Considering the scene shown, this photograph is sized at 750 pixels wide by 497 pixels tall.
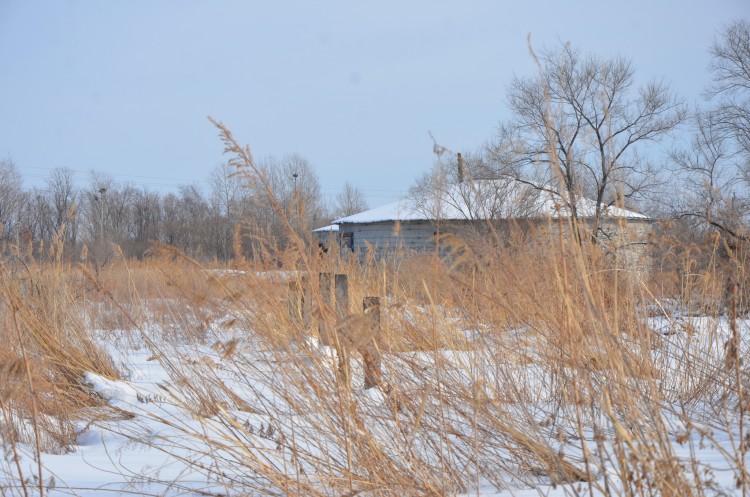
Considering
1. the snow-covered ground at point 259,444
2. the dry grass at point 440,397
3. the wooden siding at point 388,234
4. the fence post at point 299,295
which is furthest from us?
the wooden siding at point 388,234

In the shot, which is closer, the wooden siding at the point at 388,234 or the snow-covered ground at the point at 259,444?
the snow-covered ground at the point at 259,444

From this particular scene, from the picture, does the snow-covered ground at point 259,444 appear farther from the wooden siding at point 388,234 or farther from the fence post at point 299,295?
the wooden siding at point 388,234

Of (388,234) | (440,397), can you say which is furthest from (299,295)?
(388,234)

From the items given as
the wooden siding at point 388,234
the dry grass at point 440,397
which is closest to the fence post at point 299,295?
the dry grass at point 440,397

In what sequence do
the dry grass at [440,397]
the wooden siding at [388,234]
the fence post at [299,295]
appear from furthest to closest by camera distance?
the wooden siding at [388,234], the fence post at [299,295], the dry grass at [440,397]

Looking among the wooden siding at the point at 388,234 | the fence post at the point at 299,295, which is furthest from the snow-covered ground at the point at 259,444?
the wooden siding at the point at 388,234

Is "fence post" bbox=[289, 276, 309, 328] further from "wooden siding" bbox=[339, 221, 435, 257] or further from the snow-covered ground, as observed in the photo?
"wooden siding" bbox=[339, 221, 435, 257]

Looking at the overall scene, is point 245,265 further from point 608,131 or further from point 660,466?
point 660,466

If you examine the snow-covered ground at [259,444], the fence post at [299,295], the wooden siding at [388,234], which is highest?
the wooden siding at [388,234]

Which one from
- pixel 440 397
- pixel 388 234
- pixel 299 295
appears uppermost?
pixel 388 234

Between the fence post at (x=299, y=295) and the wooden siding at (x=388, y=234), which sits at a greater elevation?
the wooden siding at (x=388, y=234)

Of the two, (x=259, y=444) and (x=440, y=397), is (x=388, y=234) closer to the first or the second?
(x=259, y=444)

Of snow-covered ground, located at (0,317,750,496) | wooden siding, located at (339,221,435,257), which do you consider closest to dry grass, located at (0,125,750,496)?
snow-covered ground, located at (0,317,750,496)

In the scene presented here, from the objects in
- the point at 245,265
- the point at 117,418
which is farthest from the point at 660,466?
the point at 117,418
